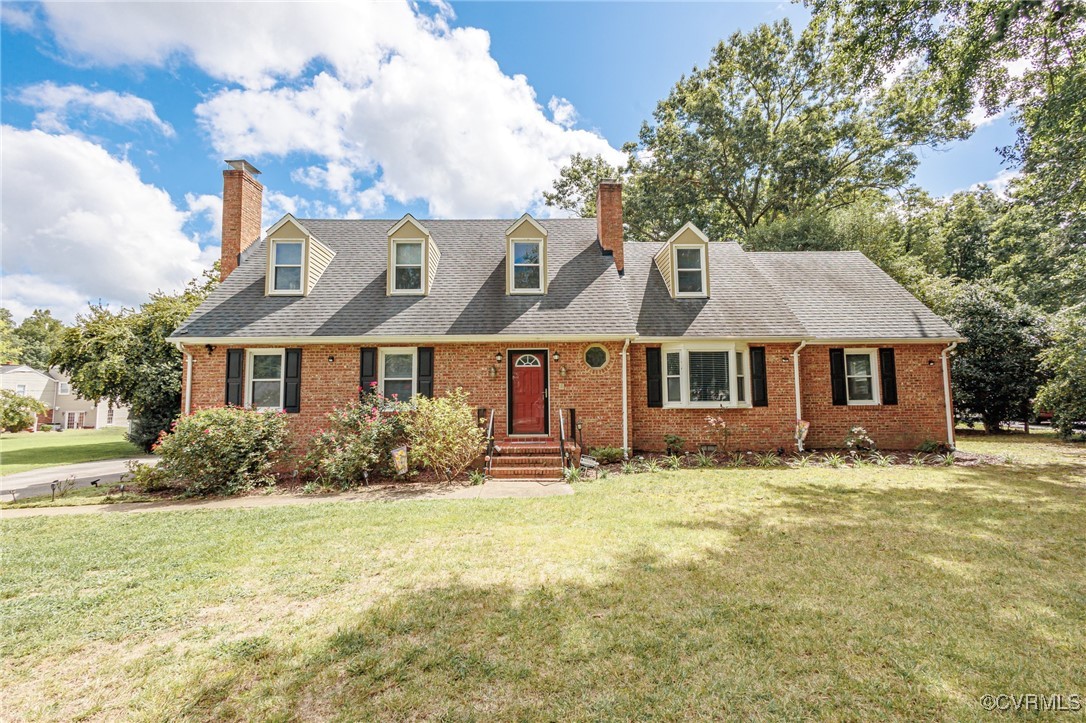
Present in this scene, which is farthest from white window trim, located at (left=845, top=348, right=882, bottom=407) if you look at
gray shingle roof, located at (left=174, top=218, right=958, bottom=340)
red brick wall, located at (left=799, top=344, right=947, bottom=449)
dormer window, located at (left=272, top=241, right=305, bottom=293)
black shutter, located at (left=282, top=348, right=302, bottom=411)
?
dormer window, located at (left=272, top=241, right=305, bottom=293)

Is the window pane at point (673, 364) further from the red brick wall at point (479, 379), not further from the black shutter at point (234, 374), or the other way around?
the black shutter at point (234, 374)

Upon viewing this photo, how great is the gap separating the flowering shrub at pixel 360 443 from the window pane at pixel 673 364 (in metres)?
7.06

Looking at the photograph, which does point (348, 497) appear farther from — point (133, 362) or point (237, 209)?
point (133, 362)

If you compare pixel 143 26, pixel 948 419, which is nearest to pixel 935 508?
pixel 948 419

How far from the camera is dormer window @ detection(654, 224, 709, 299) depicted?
1317cm

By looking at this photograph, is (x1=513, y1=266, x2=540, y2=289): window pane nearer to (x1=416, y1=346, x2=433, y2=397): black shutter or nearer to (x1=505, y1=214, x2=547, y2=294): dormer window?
(x1=505, y1=214, x2=547, y2=294): dormer window

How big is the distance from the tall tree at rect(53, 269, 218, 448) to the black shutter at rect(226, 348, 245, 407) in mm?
A: 6152

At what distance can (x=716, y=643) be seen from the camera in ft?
10.4


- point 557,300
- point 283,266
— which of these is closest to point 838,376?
point 557,300

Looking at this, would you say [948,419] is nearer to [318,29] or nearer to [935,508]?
[935,508]

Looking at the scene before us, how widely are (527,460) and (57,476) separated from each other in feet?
41.2

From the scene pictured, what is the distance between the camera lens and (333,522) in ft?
20.9

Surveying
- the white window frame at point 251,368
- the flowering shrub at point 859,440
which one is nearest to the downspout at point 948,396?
the flowering shrub at point 859,440

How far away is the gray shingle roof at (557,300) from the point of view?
11453 mm
